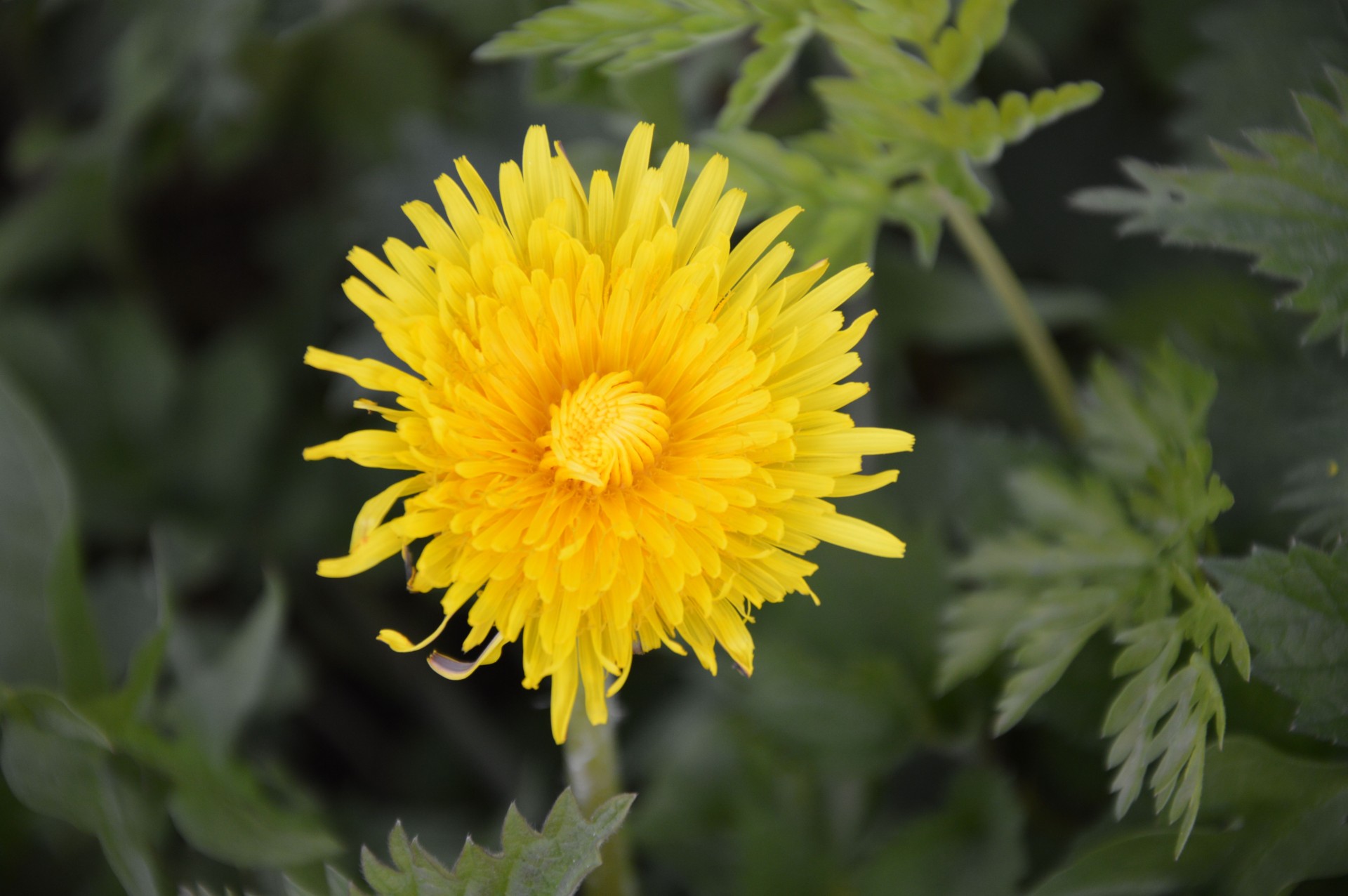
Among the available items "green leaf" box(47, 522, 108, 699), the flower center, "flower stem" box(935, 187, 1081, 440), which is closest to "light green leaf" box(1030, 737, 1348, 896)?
"flower stem" box(935, 187, 1081, 440)

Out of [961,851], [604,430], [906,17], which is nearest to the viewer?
[604,430]

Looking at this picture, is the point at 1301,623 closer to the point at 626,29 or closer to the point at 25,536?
the point at 626,29

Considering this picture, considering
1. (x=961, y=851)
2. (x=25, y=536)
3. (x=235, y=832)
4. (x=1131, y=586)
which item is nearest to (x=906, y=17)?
(x=1131, y=586)

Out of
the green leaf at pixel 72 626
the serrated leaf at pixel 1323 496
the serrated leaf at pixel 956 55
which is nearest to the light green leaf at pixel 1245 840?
the serrated leaf at pixel 1323 496

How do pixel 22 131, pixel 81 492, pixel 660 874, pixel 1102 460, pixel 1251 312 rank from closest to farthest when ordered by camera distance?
1. pixel 1102 460
2. pixel 1251 312
3. pixel 660 874
4. pixel 81 492
5. pixel 22 131

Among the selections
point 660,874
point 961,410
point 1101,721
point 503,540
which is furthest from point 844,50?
point 660,874

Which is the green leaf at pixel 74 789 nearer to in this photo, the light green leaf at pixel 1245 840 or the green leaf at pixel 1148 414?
the light green leaf at pixel 1245 840

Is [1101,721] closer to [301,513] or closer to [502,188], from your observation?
[502,188]
